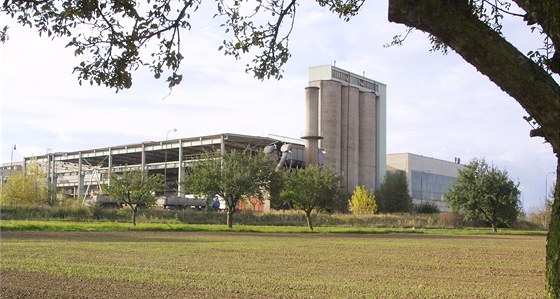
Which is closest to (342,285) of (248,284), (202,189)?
(248,284)

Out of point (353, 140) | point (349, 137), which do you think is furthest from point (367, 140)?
point (349, 137)

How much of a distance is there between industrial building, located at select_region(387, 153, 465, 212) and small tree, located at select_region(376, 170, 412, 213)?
76.0 feet

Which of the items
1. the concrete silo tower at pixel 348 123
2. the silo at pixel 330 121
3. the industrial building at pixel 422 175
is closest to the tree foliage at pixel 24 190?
the concrete silo tower at pixel 348 123

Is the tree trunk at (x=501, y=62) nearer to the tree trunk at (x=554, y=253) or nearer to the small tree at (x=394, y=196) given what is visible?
the tree trunk at (x=554, y=253)

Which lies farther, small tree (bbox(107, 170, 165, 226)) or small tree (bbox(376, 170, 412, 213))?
small tree (bbox(376, 170, 412, 213))

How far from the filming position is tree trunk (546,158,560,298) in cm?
433

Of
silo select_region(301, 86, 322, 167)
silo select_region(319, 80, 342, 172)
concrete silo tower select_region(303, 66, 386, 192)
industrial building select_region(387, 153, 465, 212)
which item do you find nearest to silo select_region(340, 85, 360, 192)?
concrete silo tower select_region(303, 66, 386, 192)

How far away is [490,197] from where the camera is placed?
65.1 metres

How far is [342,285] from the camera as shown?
13.7 m

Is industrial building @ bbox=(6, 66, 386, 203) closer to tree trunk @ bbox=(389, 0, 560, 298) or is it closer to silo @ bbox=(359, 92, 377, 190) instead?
silo @ bbox=(359, 92, 377, 190)

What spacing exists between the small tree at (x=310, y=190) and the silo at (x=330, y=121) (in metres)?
37.5

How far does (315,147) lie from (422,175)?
141ft

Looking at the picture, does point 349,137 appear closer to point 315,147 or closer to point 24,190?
point 315,147

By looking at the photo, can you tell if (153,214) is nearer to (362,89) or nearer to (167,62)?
(362,89)
